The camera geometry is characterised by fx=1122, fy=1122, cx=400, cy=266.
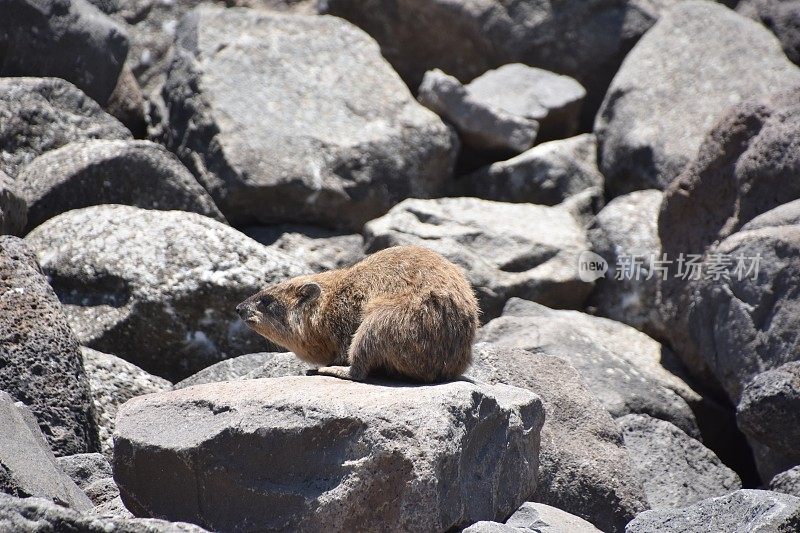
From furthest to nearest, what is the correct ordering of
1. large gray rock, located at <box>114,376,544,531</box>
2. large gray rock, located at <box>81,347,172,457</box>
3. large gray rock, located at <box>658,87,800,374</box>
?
large gray rock, located at <box>658,87,800,374</box> < large gray rock, located at <box>81,347,172,457</box> < large gray rock, located at <box>114,376,544,531</box>

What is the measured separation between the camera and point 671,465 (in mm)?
8500

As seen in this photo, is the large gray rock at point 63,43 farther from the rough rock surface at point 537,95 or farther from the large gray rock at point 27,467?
the large gray rock at point 27,467

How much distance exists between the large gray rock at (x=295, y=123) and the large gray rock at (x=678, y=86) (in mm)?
1946

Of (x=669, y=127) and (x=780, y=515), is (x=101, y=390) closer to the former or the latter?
(x=780, y=515)

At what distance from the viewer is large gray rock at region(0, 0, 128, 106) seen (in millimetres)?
11445

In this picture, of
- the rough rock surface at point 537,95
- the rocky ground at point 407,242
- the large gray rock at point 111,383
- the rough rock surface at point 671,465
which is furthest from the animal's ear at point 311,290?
the rough rock surface at point 537,95

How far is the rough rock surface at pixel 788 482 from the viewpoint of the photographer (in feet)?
25.0

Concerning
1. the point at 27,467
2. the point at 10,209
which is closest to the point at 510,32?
the point at 10,209

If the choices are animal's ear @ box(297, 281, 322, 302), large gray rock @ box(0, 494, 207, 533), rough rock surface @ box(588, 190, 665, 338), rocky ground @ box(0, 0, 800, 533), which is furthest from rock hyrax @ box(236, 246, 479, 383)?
rough rock surface @ box(588, 190, 665, 338)

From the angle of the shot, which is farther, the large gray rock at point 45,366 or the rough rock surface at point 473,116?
the rough rock surface at point 473,116

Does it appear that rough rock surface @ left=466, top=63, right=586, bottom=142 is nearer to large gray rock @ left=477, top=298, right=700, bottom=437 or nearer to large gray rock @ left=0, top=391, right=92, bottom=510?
large gray rock @ left=477, top=298, right=700, bottom=437

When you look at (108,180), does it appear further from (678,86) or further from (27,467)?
(678,86)

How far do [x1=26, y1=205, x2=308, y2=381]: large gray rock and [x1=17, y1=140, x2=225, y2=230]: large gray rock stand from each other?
807mm

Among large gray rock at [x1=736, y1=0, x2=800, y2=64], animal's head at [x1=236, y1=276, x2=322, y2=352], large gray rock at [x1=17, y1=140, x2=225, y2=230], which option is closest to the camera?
animal's head at [x1=236, y1=276, x2=322, y2=352]
